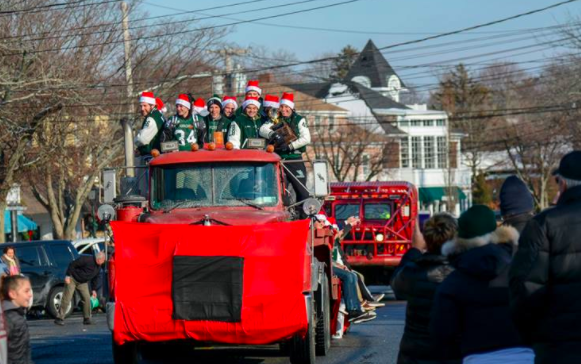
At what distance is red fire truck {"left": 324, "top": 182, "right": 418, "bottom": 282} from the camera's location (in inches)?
1089

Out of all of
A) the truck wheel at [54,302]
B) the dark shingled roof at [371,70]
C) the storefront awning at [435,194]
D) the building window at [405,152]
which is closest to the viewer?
the truck wheel at [54,302]

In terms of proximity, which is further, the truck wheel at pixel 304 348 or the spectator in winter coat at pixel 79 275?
the spectator in winter coat at pixel 79 275

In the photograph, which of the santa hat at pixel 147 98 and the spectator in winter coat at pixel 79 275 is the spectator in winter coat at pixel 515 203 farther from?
the spectator in winter coat at pixel 79 275

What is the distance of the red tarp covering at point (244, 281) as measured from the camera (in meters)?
11.0

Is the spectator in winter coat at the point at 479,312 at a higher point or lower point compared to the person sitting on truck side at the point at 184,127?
lower

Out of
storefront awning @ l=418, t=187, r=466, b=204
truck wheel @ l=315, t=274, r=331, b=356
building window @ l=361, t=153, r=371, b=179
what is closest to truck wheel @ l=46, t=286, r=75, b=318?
truck wheel @ l=315, t=274, r=331, b=356

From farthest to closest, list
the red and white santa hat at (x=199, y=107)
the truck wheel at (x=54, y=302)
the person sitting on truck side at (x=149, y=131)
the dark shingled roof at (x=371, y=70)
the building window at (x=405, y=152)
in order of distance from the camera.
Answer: the dark shingled roof at (x=371, y=70)
the building window at (x=405, y=152)
the truck wheel at (x=54, y=302)
the red and white santa hat at (x=199, y=107)
the person sitting on truck side at (x=149, y=131)

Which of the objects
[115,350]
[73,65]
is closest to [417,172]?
[73,65]

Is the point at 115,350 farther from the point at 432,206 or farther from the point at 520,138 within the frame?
the point at 432,206

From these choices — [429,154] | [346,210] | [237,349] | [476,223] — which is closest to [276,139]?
[237,349]

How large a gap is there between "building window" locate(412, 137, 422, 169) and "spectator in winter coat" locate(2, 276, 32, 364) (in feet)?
250

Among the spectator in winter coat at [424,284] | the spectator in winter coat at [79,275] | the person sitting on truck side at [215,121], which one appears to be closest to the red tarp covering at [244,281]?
the person sitting on truck side at [215,121]

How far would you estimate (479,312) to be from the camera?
5.85 m

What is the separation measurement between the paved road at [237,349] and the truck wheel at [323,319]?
15 centimetres
